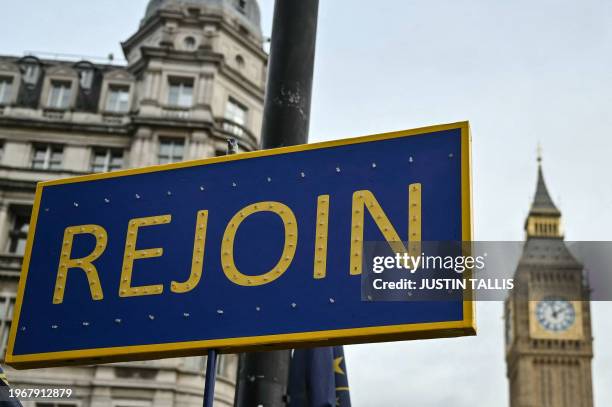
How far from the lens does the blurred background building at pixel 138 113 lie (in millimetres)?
32219

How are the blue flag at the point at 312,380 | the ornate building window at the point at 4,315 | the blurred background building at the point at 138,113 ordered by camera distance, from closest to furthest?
the blue flag at the point at 312,380 → the ornate building window at the point at 4,315 → the blurred background building at the point at 138,113

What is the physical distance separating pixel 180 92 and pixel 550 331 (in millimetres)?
121539

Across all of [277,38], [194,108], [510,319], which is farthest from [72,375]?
[510,319]

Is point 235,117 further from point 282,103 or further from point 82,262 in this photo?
point 82,262

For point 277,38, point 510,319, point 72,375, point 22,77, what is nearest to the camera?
point 277,38

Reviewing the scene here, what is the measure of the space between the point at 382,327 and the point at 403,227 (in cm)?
45

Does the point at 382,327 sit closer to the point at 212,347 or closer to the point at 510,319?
the point at 212,347

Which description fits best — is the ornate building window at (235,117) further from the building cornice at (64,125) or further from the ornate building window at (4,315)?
the ornate building window at (4,315)

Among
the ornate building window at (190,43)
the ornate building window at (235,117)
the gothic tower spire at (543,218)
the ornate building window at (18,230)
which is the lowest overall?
the ornate building window at (18,230)

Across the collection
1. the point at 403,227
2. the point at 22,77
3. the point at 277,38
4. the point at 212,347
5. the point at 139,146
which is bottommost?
the point at 212,347

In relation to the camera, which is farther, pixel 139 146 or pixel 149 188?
pixel 139 146

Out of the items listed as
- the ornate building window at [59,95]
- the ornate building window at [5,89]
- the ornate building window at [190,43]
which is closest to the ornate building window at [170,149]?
the ornate building window at [190,43]

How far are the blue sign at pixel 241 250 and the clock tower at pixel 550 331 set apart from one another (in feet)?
459

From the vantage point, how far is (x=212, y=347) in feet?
12.9
